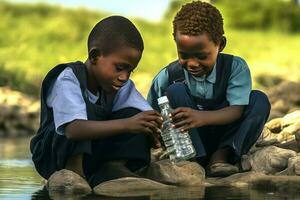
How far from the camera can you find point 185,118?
4.98 m

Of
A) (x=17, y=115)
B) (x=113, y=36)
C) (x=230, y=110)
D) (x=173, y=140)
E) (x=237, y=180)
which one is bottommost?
(x=17, y=115)

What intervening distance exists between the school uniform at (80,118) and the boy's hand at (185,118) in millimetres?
220

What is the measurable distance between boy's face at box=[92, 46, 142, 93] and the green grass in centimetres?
1123

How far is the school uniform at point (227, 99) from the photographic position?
5.37 m

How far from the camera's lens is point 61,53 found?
22375 mm

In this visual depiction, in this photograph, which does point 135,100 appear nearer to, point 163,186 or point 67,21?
point 163,186

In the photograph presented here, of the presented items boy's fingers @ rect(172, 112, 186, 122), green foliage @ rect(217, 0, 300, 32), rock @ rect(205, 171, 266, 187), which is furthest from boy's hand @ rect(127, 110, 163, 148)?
green foliage @ rect(217, 0, 300, 32)

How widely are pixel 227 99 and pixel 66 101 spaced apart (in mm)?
1074

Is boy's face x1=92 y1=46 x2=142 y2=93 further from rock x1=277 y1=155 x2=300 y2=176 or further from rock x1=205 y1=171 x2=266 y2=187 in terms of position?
rock x1=277 y1=155 x2=300 y2=176

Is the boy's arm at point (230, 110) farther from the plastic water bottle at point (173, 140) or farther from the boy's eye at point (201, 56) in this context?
the boy's eye at point (201, 56)

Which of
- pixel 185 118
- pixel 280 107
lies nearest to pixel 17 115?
pixel 280 107

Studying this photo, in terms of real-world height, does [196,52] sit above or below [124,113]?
above

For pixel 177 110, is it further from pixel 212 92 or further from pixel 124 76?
pixel 212 92

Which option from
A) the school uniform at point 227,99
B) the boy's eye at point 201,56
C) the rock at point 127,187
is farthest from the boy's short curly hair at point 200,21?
the rock at point 127,187
